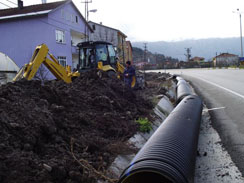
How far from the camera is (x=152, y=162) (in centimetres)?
263

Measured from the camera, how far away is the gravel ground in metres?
3.66

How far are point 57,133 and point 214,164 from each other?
2794 millimetres

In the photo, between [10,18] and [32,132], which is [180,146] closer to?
[32,132]

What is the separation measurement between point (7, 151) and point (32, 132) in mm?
636

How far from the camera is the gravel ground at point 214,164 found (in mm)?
3657

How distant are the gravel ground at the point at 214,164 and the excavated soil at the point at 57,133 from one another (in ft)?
4.58

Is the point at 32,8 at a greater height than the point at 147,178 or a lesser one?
greater

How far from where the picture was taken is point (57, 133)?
14.4ft

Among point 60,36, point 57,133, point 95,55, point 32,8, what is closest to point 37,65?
point 95,55

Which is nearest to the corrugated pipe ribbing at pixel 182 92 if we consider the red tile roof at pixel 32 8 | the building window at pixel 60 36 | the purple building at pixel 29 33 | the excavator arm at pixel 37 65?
the excavator arm at pixel 37 65

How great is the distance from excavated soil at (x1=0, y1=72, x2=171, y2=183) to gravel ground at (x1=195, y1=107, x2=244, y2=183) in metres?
1.40

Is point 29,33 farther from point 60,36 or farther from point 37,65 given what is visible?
point 37,65

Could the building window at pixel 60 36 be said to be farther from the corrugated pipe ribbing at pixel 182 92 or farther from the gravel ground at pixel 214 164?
the gravel ground at pixel 214 164

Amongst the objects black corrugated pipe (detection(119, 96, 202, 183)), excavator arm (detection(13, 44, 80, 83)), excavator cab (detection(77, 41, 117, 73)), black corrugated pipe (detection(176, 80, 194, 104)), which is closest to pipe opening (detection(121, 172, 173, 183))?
black corrugated pipe (detection(119, 96, 202, 183))
